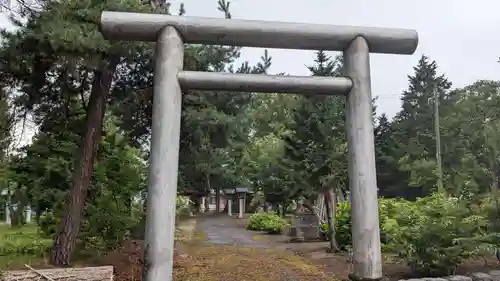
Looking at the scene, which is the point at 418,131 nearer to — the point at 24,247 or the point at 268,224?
the point at 268,224

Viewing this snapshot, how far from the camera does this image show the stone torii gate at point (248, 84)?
347cm

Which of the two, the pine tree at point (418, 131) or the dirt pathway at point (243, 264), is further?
the pine tree at point (418, 131)

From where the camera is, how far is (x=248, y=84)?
3926 millimetres

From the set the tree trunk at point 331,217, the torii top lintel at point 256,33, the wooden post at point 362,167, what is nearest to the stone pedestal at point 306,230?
the tree trunk at point 331,217

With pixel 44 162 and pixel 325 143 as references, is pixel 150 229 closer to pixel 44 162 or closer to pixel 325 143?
pixel 44 162

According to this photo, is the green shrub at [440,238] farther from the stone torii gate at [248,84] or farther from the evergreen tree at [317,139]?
the stone torii gate at [248,84]

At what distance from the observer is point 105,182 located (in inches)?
368

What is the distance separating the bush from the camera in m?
17.3

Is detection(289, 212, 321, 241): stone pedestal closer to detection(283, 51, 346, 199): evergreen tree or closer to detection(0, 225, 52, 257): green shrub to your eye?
detection(283, 51, 346, 199): evergreen tree

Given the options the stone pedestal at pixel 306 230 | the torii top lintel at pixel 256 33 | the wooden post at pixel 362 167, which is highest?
the torii top lintel at pixel 256 33

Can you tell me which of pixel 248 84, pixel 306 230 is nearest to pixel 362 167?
pixel 248 84

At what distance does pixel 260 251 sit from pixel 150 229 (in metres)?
8.59

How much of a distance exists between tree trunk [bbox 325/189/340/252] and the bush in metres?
5.41

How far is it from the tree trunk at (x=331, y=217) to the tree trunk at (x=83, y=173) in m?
6.75
